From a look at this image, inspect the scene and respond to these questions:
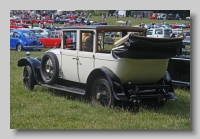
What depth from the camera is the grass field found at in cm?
656

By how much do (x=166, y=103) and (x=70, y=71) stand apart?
211 centimetres

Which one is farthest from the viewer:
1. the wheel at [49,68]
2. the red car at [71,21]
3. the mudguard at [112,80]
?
the red car at [71,21]

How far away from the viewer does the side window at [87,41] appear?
7.77 m

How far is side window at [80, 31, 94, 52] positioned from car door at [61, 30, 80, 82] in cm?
16

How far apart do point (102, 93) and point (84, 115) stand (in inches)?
22.4

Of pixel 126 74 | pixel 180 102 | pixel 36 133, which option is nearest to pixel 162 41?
pixel 126 74

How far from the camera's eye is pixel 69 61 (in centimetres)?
826

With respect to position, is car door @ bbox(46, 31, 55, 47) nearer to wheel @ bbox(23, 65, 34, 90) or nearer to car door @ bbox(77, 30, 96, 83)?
wheel @ bbox(23, 65, 34, 90)

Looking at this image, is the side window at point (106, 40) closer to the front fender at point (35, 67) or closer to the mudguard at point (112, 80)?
the mudguard at point (112, 80)

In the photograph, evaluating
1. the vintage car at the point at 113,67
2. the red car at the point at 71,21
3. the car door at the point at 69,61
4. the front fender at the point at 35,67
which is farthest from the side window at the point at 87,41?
the front fender at the point at 35,67

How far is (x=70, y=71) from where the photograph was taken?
325 inches

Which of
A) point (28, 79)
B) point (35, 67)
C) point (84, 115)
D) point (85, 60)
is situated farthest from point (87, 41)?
point (28, 79)

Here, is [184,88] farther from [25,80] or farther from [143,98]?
[25,80]

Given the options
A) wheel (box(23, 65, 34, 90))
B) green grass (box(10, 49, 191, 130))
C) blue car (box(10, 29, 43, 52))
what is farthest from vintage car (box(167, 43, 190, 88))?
blue car (box(10, 29, 43, 52))
